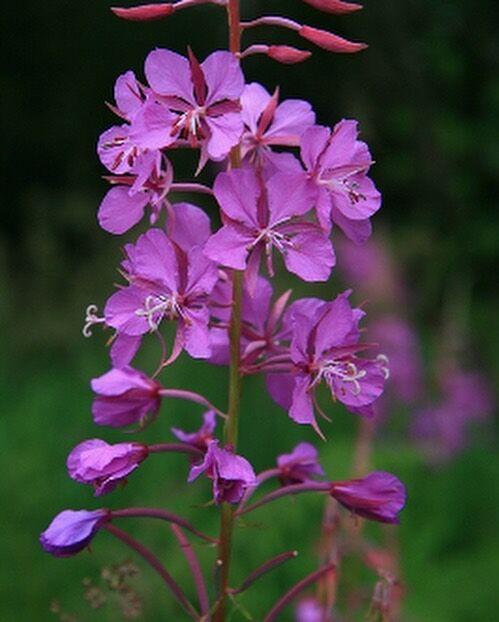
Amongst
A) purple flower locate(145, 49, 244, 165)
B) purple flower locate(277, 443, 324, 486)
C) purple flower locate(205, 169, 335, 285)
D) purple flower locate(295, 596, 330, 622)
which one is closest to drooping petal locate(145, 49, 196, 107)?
purple flower locate(145, 49, 244, 165)

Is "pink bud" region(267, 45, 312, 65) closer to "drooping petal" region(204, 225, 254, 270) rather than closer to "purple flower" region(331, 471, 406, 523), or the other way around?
"drooping petal" region(204, 225, 254, 270)

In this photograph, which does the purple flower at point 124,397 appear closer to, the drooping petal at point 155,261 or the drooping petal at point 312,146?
the drooping petal at point 155,261

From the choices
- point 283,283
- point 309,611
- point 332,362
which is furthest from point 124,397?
point 283,283

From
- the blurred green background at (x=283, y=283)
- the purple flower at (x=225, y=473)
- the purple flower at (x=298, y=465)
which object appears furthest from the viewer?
the blurred green background at (x=283, y=283)

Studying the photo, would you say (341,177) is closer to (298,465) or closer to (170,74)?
(170,74)

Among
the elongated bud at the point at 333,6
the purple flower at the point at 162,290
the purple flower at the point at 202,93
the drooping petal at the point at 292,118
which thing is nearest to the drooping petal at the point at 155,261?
the purple flower at the point at 162,290

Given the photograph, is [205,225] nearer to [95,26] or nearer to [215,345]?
[215,345]
